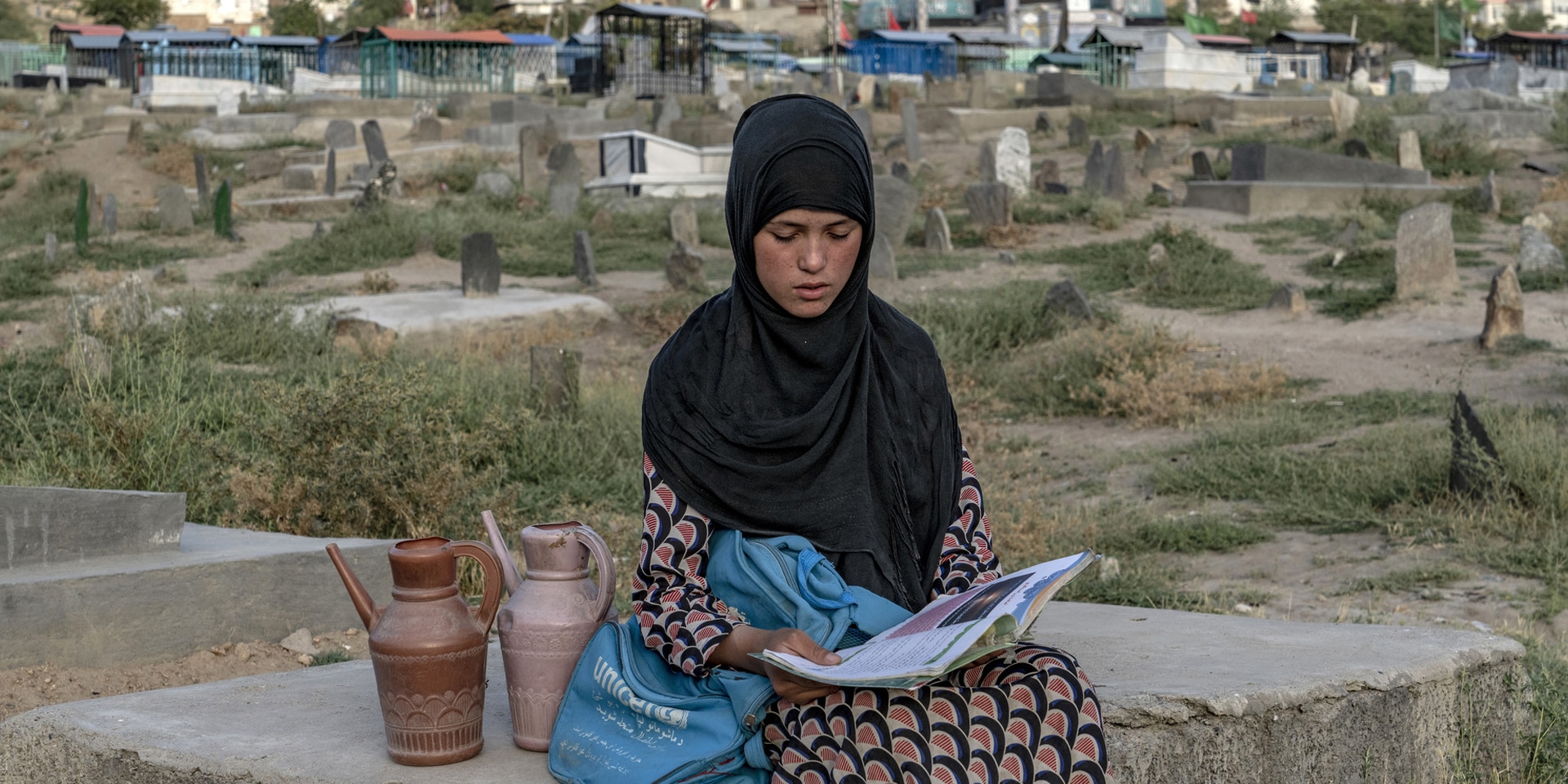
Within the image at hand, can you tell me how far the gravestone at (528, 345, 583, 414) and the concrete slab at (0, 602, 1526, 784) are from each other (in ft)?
14.8

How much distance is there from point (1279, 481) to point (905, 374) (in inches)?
189

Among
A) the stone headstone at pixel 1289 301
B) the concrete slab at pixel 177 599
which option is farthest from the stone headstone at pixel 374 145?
the concrete slab at pixel 177 599

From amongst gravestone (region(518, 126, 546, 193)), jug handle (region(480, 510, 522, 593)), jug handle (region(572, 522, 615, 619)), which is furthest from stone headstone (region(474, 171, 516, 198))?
jug handle (region(572, 522, 615, 619))

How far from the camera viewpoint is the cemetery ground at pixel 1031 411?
5.55 m

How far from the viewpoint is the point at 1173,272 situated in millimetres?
13273

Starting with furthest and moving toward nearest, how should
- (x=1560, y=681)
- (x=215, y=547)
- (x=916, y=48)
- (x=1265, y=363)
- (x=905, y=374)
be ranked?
(x=916, y=48) → (x=1265, y=363) → (x=215, y=547) → (x=1560, y=681) → (x=905, y=374)

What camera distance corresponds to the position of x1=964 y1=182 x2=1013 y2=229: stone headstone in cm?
1612

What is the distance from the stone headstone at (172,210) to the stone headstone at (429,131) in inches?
454

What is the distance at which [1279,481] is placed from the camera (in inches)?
275

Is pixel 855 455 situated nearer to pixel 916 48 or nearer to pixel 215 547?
pixel 215 547

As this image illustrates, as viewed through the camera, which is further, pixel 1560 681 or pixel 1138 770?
pixel 1560 681

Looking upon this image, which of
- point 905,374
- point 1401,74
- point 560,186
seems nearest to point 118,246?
point 560,186

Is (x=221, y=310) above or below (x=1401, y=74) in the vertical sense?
below

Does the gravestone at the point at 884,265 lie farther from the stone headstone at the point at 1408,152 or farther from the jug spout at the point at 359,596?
the jug spout at the point at 359,596
